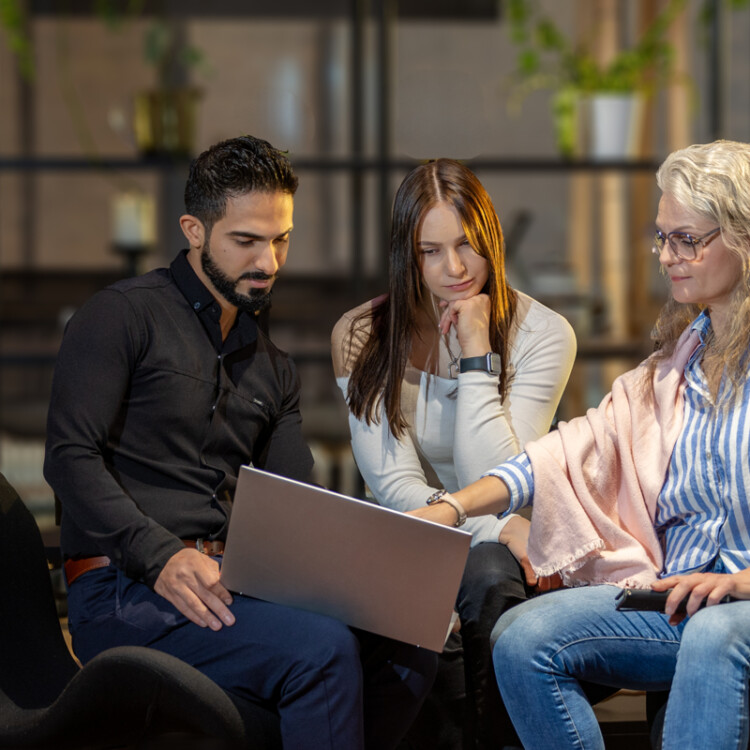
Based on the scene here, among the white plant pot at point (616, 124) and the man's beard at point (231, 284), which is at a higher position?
the white plant pot at point (616, 124)

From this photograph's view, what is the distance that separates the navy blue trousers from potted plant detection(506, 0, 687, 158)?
8.42 feet

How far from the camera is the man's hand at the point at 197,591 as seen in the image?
1.56 metres

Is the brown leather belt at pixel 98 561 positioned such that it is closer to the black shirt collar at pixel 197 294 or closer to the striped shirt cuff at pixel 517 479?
the black shirt collar at pixel 197 294

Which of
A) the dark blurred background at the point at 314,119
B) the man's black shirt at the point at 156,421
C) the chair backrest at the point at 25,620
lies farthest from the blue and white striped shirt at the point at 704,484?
the dark blurred background at the point at 314,119

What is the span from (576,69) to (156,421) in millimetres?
2688

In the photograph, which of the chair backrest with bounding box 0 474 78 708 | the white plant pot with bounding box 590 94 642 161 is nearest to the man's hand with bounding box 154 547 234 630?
the chair backrest with bounding box 0 474 78 708

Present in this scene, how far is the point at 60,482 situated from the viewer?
1619 millimetres

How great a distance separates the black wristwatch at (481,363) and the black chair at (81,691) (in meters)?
0.66

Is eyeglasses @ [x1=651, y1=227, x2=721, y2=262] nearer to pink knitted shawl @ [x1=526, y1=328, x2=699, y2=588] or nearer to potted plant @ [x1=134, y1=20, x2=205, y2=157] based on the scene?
pink knitted shawl @ [x1=526, y1=328, x2=699, y2=588]

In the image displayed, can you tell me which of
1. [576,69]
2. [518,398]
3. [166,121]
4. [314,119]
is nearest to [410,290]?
[518,398]

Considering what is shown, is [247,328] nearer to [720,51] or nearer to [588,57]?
[720,51]

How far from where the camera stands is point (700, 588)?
4.82 feet

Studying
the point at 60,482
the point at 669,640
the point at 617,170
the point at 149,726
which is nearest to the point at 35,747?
the point at 149,726

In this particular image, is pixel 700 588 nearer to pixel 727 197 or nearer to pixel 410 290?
pixel 727 197
